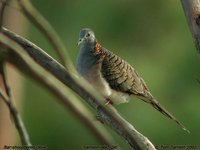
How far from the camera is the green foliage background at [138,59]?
814cm

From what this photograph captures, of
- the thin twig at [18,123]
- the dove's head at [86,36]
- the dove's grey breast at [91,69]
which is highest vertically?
the dove's head at [86,36]

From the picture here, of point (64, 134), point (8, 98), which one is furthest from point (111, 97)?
point (64, 134)

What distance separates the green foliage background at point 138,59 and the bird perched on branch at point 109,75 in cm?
376

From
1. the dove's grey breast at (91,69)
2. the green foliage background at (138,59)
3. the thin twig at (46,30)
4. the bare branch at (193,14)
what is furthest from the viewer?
the green foliage background at (138,59)

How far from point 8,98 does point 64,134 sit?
23.6 feet

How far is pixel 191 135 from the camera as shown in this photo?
798cm

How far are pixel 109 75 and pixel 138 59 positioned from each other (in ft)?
17.7

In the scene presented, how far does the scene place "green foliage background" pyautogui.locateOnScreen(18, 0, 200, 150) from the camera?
8.14m

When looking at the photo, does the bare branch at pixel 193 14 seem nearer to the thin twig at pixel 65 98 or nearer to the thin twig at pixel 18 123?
the thin twig at pixel 18 123

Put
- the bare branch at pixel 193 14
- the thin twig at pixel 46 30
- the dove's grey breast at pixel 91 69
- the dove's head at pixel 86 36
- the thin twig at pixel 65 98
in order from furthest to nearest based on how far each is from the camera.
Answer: the dove's head at pixel 86 36 → the dove's grey breast at pixel 91 69 → the bare branch at pixel 193 14 → the thin twig at pixel 46 30 → the thin twig at pixel 65 98

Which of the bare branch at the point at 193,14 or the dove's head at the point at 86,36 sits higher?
the dove's head at the point at 86,36

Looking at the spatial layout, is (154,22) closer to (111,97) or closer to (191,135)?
(191,135)

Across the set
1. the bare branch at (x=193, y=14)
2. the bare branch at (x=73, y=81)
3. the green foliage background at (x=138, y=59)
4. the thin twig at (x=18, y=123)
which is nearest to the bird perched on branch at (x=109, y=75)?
the bare branch at (x=73, y=81)

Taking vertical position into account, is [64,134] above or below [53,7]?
below
